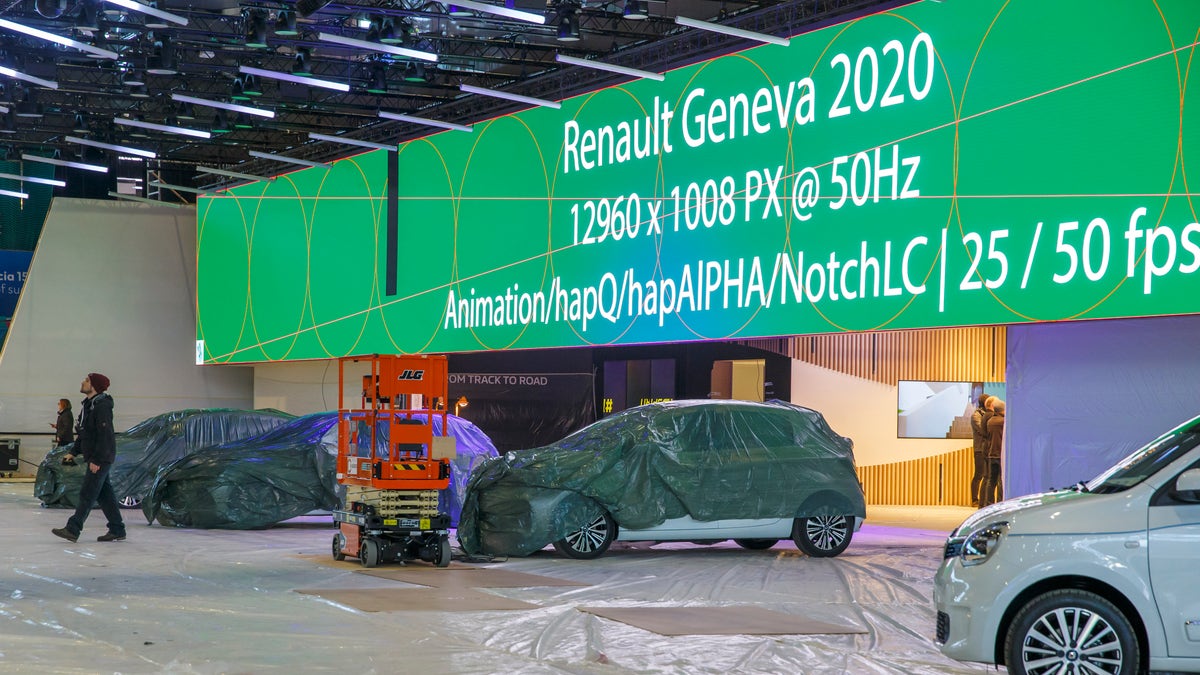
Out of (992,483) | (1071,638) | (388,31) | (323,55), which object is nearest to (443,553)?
(1071,638)

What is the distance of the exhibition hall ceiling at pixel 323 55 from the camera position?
17.1 metres

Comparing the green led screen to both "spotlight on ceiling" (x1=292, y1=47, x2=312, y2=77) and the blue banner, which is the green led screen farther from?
the blue banner

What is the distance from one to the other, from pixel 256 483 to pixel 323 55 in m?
8.05

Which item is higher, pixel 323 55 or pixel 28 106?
pixel 323 55

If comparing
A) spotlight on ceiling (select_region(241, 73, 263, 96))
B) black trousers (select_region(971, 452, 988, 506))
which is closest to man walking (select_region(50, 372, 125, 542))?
spotlight on ceiling (select_region(241, 73, 263, 96))

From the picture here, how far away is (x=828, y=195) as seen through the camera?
15141 millimetres

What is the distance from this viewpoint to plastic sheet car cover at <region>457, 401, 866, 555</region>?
40.6 feet

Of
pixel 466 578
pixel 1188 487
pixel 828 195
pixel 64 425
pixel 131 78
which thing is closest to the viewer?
pixel 1188 487

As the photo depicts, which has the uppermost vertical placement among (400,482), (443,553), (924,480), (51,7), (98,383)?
(51,7)

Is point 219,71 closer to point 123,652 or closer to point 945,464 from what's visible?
point 945,464

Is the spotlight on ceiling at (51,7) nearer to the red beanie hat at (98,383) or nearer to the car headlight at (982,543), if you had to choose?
the red beanie hat at (98,383)

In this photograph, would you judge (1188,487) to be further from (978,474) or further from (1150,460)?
(978,474)

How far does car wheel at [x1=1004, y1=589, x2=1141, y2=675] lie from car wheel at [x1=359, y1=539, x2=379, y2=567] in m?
6.55

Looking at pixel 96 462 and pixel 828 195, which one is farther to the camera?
pixel 828 195
